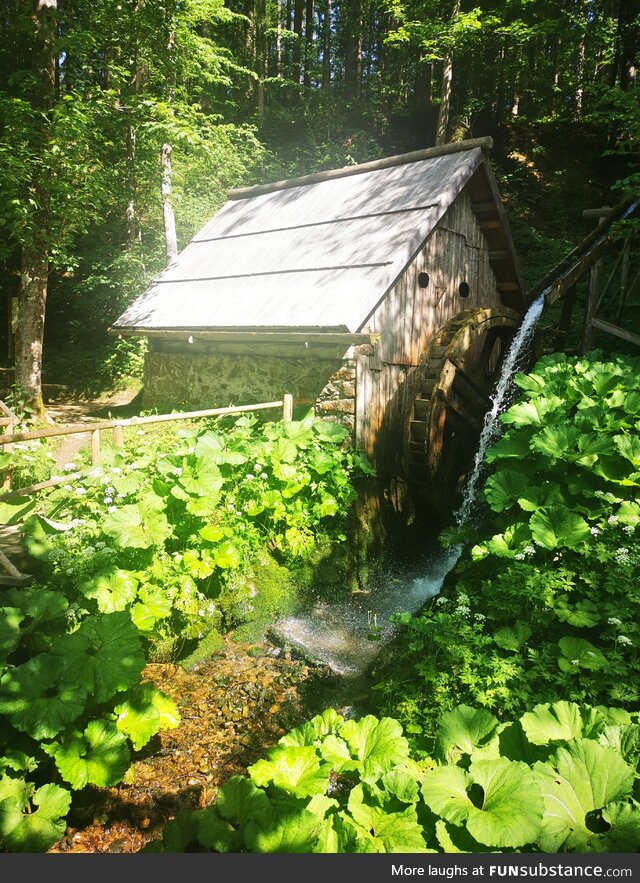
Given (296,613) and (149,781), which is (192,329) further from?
(149,781)

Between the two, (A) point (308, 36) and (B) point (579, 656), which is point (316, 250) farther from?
(A) point (308, 36)

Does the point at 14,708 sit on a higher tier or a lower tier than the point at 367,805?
lower

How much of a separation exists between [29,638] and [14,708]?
29.8 inches

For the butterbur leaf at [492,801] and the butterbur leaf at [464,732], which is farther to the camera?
the butterbur leaf at [464,732]

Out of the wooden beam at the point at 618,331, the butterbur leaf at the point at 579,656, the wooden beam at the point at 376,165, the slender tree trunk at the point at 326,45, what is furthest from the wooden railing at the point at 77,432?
the slender tree trunk at the point at 326,45

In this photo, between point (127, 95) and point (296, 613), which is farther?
point (127, 95)

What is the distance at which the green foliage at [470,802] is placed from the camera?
1946 millimetres

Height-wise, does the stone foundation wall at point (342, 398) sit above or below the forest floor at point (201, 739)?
above

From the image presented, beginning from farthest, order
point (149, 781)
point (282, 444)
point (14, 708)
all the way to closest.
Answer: point (282, 444)
point (149, 781)
point (14, 708)

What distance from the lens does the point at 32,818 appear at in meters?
2.80

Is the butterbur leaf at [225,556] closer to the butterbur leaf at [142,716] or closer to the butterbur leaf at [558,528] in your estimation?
the butterbur leaf at [142,716]

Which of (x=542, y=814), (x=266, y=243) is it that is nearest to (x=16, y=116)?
(x=266, y=243)

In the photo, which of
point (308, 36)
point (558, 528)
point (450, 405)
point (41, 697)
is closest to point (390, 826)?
point (41, 697)

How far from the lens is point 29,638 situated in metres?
3.65
